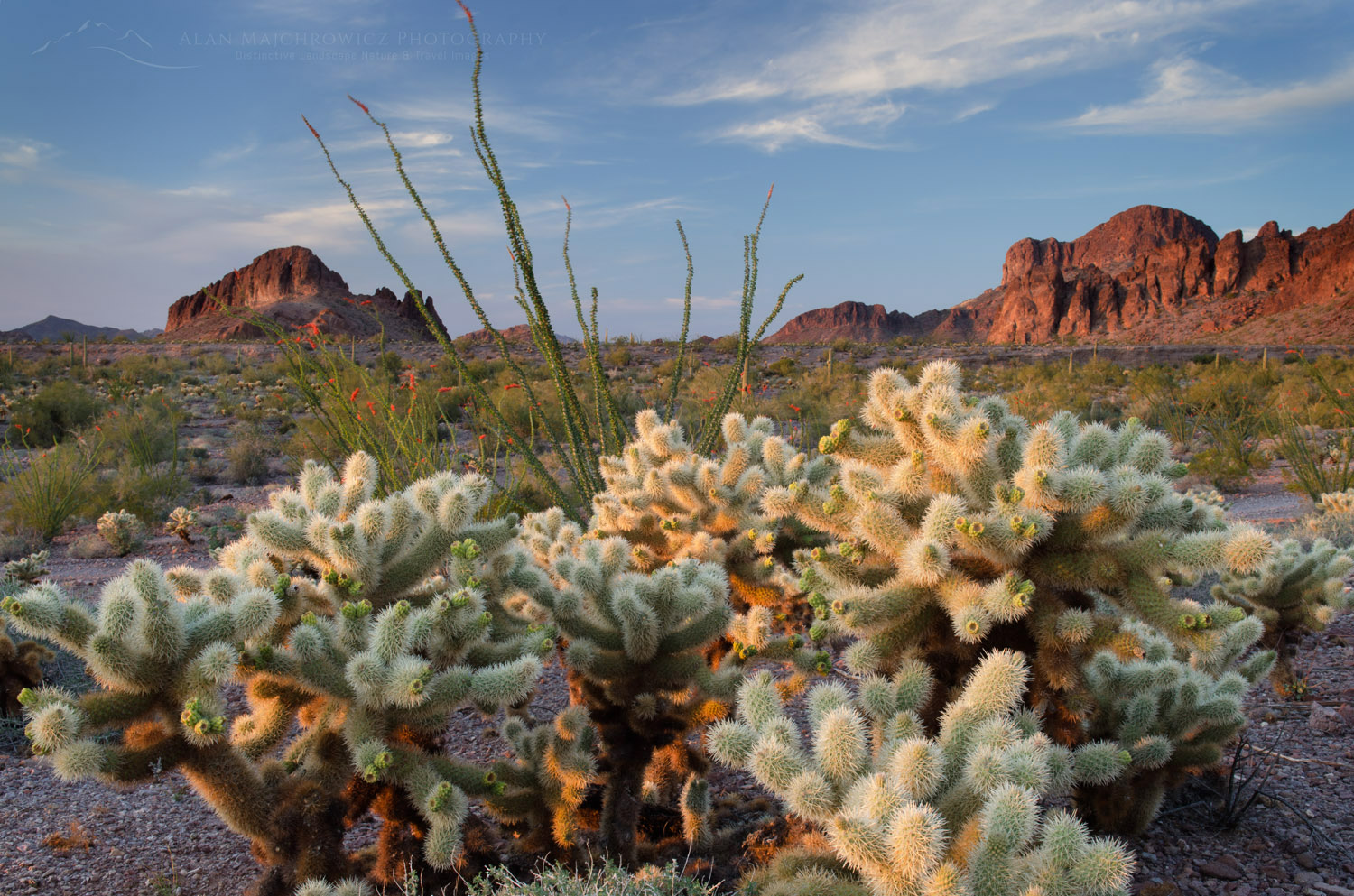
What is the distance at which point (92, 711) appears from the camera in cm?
204

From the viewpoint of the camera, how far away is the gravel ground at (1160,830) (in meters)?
2.49

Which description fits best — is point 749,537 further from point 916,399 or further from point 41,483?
point 41,483

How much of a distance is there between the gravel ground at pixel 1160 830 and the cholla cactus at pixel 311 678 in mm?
654

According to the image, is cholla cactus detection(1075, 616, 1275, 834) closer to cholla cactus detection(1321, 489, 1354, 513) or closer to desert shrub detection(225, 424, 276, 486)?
cholla cactus detection(1321, 489, 1354, 513)

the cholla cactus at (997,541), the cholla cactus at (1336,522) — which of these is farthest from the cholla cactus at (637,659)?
the cholla cactus at (1336,522)

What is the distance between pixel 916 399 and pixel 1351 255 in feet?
317

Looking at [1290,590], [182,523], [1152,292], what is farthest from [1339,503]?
[1152,292]

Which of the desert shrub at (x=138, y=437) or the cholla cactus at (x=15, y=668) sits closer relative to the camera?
the cholla cactus at (x=15, y=668)

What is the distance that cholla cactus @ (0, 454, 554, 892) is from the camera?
2.05 m

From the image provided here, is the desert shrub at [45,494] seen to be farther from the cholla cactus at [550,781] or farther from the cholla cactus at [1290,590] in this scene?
the cholla cactus at [1290,590]

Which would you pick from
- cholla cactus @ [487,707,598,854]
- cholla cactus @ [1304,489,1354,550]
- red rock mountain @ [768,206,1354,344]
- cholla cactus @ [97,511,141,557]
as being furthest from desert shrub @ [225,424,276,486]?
red rock mountain @ [768,206,1354,344]

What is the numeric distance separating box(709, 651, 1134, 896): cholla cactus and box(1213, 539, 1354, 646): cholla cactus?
2.14 m

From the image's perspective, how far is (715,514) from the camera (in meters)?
3.51

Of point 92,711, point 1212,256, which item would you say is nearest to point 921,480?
point 92,711
